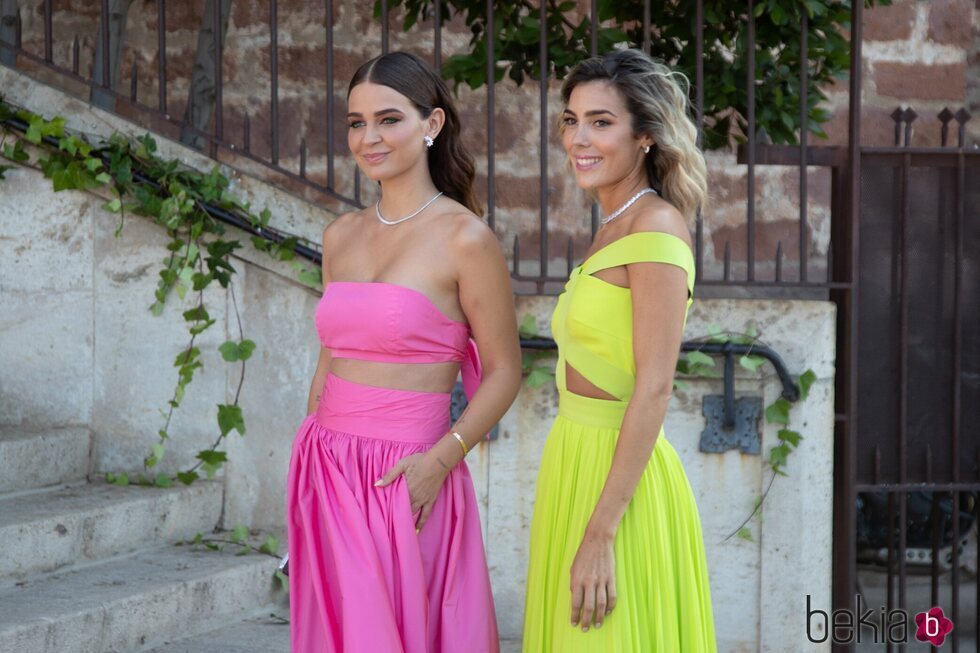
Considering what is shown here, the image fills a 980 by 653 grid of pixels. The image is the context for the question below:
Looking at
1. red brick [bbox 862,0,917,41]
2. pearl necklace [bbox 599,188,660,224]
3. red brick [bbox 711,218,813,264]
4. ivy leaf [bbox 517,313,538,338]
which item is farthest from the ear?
red brick [bbox 862,0,917,41]

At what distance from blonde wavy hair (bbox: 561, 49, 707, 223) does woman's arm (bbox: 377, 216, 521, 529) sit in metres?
0.39

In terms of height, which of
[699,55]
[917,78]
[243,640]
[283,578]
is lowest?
[243,640]

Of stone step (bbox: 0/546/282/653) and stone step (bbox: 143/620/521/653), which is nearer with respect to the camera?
stone step (bbox: 0/546/282/653)

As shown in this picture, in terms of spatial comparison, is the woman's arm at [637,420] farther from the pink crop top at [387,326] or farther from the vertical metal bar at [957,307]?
the vertical metal bar at [957,307]

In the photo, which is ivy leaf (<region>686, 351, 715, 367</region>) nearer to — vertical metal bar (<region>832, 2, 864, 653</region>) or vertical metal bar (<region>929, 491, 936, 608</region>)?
vertical metal bar (<region>832, 2, 864, 653</region>)

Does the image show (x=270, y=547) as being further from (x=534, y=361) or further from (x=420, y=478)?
(x=420, y=478)

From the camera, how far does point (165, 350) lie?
4438mm

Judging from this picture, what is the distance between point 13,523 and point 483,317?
185 cm

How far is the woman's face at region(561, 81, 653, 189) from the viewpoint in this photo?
2.60m

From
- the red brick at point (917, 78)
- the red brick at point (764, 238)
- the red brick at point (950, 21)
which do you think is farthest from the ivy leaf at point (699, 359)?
the red brick at point (950, 21)

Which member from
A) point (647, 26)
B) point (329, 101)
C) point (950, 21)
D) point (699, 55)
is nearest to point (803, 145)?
point (699, 55)

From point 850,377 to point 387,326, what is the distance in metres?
2.12

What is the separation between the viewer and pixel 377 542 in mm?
2699

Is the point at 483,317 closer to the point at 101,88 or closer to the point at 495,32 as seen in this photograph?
the point at 495,32
